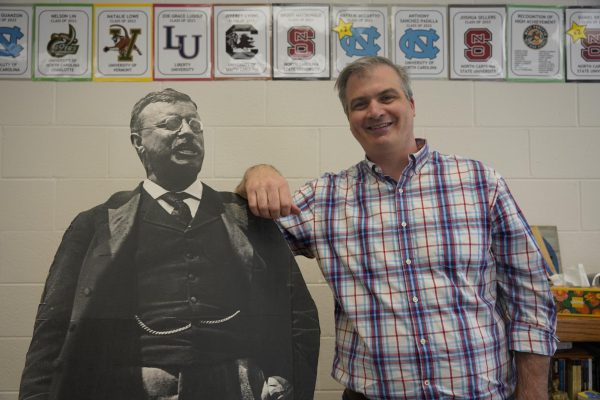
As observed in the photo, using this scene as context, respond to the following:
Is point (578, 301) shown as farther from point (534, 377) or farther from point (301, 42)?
point (301, 42)

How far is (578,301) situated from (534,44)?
106 centimetres

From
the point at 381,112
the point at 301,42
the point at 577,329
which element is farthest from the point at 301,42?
the point at 577,329

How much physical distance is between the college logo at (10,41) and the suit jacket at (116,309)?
110 centimetres

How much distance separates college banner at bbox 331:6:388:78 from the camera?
1.68 metres

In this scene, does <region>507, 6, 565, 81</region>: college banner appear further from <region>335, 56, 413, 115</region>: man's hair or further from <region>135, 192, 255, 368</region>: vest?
<region>135, 192, 255, 368</region>: vest

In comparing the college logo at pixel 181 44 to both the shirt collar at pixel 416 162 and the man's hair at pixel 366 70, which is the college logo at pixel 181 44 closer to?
the man's hair at pixel 366 70

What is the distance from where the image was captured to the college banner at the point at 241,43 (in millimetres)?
1663

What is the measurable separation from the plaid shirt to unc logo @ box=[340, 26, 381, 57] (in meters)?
0.70

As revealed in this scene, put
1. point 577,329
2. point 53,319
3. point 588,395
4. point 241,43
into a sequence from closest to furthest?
1. point 53,319
2. point 577,329
3. point 588,395
4. point 241,43

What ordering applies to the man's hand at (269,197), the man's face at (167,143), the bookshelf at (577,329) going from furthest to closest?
the bookshelf at (577,329), the man's face at (167,143), the man's hand at (269,197)

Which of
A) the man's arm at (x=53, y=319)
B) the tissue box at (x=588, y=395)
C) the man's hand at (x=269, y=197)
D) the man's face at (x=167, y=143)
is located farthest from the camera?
the tissue box at (x=588, y=395)

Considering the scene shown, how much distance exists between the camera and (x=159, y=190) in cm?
108

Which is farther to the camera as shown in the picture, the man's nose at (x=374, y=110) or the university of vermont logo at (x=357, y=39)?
the university of vermont logo at (x=357, y=39)

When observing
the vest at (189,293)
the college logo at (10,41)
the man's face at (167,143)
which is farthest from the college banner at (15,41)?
the vest at (189,293)
